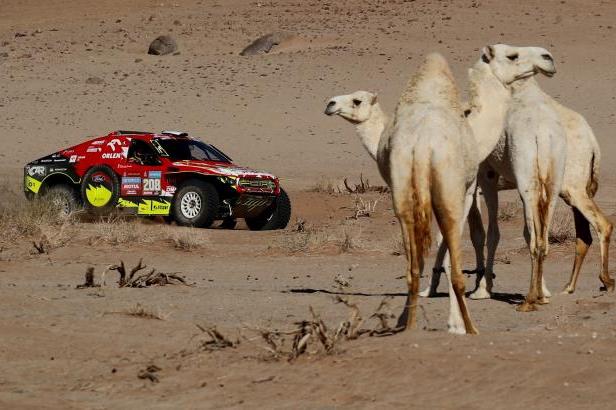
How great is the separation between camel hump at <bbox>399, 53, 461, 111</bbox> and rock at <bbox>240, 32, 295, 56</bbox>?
4180cm

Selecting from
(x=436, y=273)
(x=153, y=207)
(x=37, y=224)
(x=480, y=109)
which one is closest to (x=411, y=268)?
(x=480, y=109)

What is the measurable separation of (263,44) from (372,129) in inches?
1596

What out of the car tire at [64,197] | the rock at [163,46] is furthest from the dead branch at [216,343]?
the rock at [163,46]

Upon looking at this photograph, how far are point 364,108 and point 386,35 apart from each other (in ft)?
137

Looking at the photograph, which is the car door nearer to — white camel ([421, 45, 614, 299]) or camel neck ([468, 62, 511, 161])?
white camel ([421, 45, 614, 299])

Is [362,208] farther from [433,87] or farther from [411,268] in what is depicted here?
[411,268]

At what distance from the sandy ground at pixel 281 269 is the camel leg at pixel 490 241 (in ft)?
0.74

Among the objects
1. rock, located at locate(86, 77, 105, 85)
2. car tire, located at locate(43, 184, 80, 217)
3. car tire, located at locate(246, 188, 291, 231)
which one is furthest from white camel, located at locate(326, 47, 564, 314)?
rock, located at locate(86, 77, 105, 85)

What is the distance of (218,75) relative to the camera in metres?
50.6

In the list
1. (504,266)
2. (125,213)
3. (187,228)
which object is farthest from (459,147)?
(125,213)

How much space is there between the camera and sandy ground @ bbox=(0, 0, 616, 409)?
973 centimetres

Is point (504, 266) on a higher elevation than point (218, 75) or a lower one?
lower

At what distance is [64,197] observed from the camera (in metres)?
24.6

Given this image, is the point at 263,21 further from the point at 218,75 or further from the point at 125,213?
the point at 125,213
